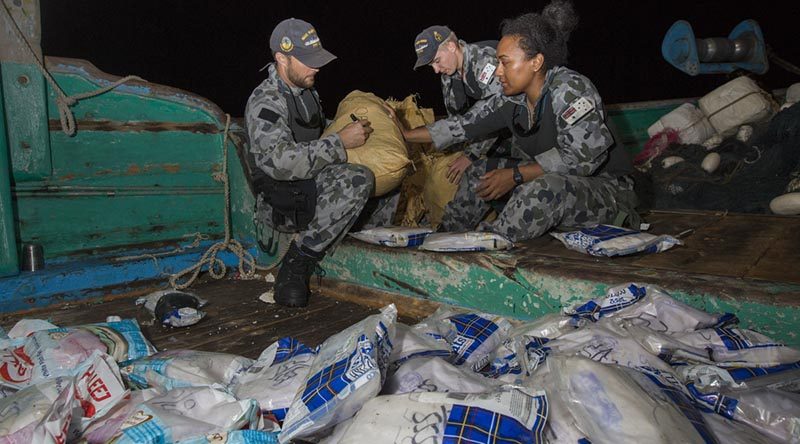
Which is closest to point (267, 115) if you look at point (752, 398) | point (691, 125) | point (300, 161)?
point (300, 161)

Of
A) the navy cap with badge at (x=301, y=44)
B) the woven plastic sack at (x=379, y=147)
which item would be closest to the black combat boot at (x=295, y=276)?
the woven plastic sack at (x=379, y=147)

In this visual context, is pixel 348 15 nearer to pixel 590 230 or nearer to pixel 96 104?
pixel 96 104

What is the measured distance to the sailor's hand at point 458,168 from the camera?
3.33 meters

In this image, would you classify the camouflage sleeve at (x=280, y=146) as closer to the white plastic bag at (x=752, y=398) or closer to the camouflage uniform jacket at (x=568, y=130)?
the camouflage uniform jacket at (x=568, y=130)

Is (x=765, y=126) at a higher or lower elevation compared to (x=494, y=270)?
higher

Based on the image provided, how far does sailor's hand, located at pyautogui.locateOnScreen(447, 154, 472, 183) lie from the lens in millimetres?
3332

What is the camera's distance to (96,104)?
9.63 ft

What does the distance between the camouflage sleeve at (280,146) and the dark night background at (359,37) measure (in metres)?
3.85

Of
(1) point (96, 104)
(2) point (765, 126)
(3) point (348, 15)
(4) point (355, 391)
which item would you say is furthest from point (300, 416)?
(3) point (348, 15)

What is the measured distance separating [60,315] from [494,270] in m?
1.97

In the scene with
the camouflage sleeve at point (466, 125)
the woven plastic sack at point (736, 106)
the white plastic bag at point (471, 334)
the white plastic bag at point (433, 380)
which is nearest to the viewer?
the white plastic bag at point (433, 380)

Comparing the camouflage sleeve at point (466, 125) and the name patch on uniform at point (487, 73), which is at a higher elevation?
the name patch on uniform at point (487, 73)

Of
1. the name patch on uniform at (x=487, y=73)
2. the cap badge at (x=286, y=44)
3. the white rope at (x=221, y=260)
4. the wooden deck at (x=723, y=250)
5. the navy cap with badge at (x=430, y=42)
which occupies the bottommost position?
the white rope at (x=221, y=260)

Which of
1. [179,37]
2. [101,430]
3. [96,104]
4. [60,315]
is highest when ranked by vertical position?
[179,37]
